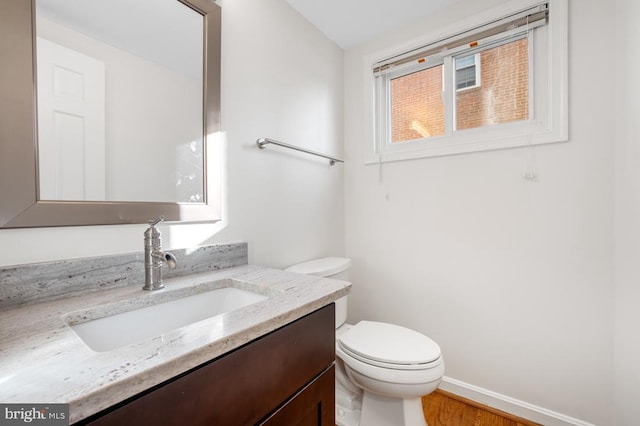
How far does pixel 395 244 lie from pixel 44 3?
1841 mm

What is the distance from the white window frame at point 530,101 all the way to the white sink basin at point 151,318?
4.42 feet

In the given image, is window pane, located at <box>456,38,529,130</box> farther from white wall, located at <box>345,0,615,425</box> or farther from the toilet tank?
the toilet tank

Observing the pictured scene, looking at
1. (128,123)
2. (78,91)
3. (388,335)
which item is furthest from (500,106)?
(78,91)

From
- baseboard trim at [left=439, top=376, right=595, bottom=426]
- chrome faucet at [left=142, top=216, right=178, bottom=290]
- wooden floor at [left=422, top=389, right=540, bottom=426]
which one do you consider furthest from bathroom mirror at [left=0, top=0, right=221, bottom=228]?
baseboard trim at [left=439, top=376, right=595, bottom=426]

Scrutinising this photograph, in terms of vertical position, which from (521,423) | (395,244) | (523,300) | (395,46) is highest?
(395,46)

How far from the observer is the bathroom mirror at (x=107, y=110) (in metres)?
0.75

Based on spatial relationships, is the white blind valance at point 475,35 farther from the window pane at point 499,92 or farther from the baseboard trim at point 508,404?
the baseboard trim at point 508,404

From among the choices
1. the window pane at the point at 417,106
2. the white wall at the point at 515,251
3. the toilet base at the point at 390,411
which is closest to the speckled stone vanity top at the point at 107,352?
the toilet base at the point at 390,411

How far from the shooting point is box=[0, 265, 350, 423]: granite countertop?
399 millimetres

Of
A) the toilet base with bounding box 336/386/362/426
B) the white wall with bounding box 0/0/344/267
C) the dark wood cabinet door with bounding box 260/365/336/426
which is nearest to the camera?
the dark wood cabinet door with bounding box 260/365/336/426

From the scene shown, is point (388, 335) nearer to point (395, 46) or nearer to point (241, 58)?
point (241, 58)

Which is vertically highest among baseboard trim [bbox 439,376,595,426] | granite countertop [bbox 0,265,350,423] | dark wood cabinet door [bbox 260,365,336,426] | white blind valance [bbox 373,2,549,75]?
white blind valance [bbox 373,2,549,75]

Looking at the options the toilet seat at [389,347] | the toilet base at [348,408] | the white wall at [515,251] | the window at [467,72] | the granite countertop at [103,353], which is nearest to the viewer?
the granite countertop at [103,353]

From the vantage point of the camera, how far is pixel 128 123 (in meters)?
0.96
